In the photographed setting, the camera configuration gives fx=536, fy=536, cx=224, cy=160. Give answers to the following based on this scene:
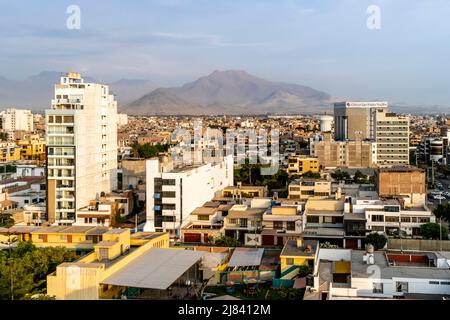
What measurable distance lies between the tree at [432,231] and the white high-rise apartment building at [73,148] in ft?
15.9

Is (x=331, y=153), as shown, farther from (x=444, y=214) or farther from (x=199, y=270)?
(x=199, y=270)

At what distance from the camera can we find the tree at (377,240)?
6.21m

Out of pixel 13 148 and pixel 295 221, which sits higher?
pixel 13 148

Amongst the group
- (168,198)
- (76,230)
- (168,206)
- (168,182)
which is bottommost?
(76,230)

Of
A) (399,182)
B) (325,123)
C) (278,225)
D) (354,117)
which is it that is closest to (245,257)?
(278,225)

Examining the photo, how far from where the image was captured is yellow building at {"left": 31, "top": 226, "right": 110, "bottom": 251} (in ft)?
18.8

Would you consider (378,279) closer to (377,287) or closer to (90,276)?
(377,287)

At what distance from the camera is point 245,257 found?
17.9 feet

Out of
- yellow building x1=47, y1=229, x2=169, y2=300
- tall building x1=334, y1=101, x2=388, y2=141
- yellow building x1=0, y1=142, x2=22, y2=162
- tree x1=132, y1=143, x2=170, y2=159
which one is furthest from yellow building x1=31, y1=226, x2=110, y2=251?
tall building x1=334, y1=101, x2=388, y2=141

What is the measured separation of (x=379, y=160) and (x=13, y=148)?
11234mm

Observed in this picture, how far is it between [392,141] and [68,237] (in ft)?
39.4

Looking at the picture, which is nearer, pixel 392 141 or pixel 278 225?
pixel 278 225

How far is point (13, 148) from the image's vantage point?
16828 millimetres
